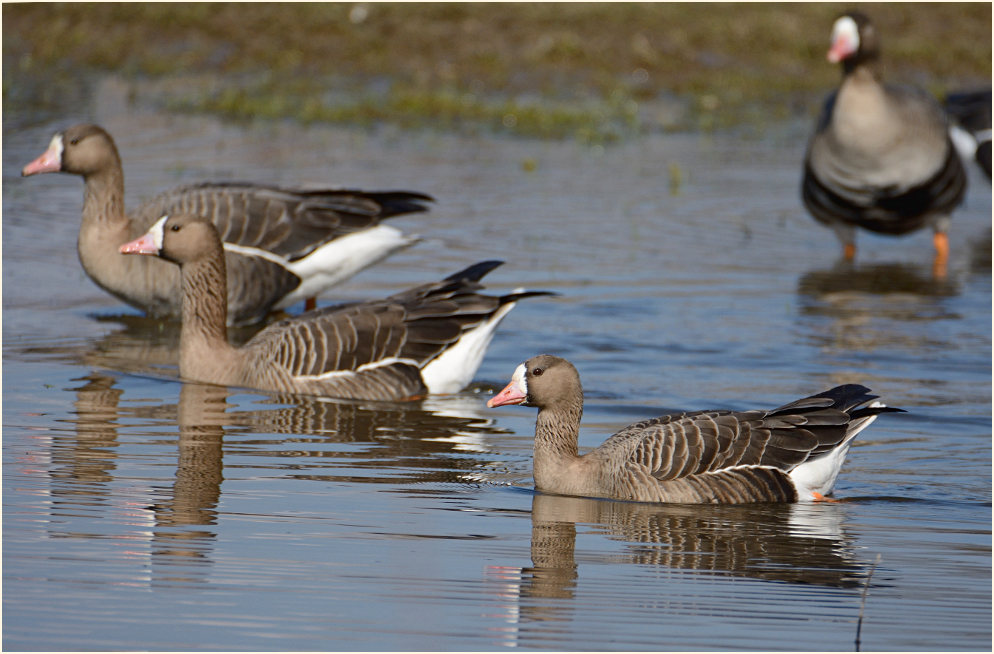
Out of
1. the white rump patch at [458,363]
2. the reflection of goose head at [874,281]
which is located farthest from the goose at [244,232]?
the reflection of goose head at [874,281]

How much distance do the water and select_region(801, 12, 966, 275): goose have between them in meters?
0.71

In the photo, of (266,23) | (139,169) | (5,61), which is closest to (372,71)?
(266,23)

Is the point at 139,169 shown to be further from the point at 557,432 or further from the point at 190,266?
the point at 557,432

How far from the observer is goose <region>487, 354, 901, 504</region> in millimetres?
7543

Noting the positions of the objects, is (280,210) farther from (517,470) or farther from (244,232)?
(517,470)

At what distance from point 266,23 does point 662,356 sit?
63.7 feet

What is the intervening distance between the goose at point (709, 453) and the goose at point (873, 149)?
672 centimetres

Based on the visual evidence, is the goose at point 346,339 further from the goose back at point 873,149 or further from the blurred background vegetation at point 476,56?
the blurred background vegetation at point 476,56

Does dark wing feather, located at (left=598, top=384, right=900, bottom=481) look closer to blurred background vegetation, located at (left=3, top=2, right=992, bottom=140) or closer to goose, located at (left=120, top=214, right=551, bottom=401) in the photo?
goose, located at (left=120, top=214, right=551, bottom=401)

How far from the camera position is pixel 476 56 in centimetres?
2728

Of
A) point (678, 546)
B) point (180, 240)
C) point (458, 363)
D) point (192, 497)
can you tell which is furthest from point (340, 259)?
point (678, 546)

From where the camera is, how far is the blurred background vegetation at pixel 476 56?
2486 centimetres

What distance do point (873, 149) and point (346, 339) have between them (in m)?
6.31

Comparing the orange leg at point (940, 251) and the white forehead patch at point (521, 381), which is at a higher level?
the orange leg at point (940, 251)
